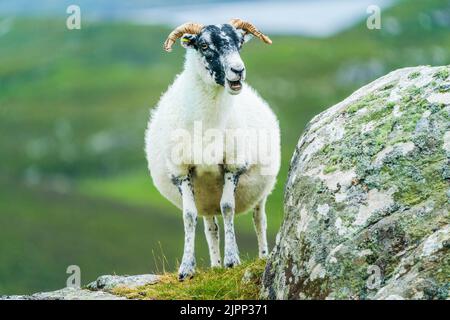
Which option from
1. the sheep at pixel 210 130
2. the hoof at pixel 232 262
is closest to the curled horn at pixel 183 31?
the sheep at pixel 210 130

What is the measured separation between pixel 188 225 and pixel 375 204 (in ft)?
18.3

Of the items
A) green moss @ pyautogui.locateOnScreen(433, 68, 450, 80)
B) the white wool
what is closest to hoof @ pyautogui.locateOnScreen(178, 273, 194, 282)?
the white wool

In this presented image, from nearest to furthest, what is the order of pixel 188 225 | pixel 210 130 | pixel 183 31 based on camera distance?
pixel 188 225 → pixel 210 130 → pixel 183 31

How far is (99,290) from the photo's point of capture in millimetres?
14758

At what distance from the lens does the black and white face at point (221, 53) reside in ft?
51.6

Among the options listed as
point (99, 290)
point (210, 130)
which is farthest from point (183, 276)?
point (210, 130)

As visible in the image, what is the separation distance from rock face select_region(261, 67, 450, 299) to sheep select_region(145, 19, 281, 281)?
11.7 feet

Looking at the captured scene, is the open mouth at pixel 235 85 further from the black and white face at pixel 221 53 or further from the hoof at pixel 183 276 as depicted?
the hoof at pixel 183 276

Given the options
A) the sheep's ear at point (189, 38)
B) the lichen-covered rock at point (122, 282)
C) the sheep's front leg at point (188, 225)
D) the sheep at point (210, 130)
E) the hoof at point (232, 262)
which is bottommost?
the lichen-covered rock at point (122, 282)

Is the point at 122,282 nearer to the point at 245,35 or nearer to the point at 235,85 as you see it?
the point at 235,85

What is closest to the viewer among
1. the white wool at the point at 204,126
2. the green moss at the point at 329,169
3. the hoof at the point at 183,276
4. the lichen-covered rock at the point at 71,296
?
the green moss at the point at 329,169

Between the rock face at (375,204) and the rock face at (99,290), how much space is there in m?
3.11
